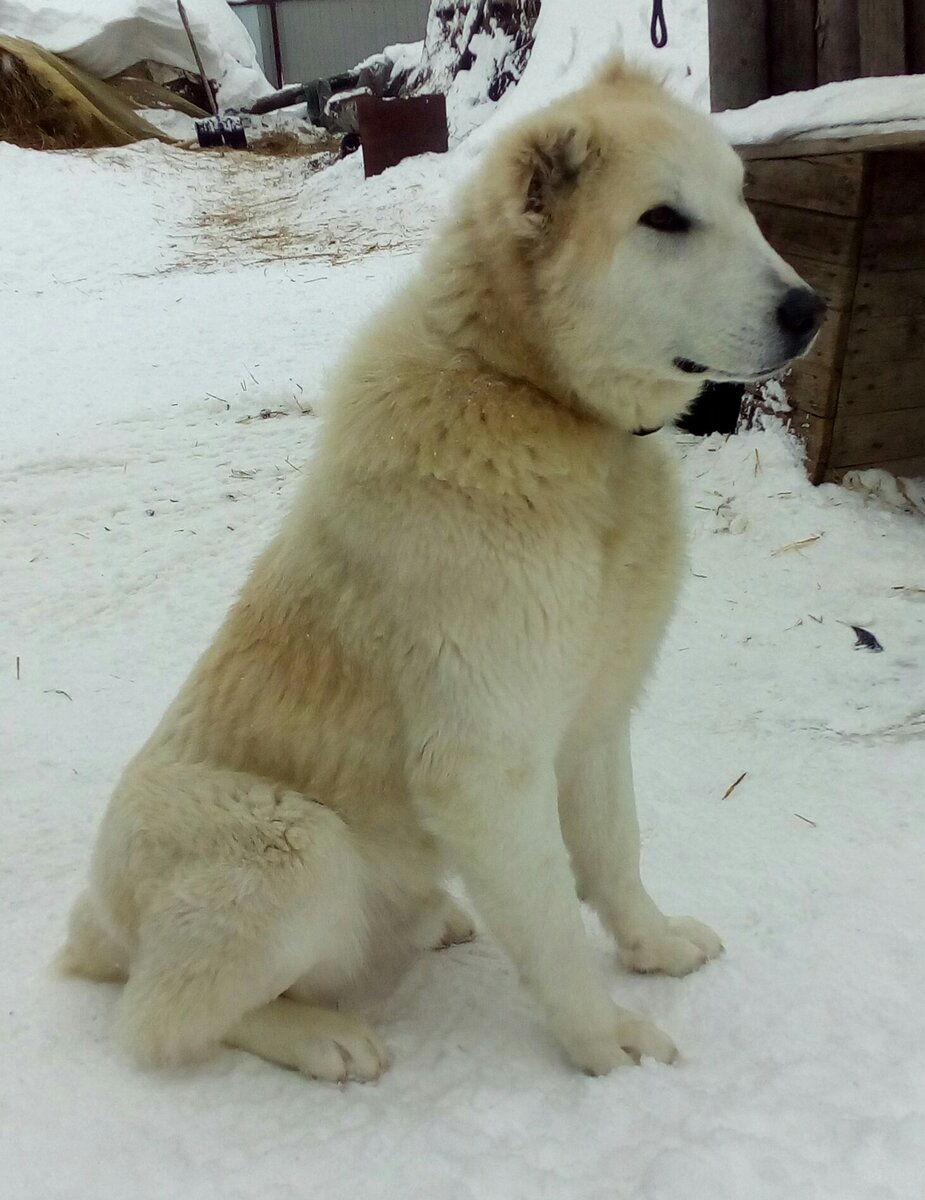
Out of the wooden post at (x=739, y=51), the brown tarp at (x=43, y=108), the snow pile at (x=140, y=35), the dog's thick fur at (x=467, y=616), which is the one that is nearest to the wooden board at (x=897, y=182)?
the wooden post at (x=739, y=51)

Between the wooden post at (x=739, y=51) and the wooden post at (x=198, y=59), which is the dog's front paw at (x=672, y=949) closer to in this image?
the wooden post at (x=739, y=51)

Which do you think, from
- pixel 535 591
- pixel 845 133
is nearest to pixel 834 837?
pixel 535 591

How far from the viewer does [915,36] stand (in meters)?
3.56

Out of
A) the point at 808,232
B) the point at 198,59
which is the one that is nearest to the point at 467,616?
the point at 808,232

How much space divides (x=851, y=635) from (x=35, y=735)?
8.04 feet

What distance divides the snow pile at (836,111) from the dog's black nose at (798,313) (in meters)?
1.82

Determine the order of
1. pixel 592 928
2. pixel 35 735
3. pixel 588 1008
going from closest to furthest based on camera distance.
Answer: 1. pixel 588 1008
2. pixel 592 928
3. pixel 35 735

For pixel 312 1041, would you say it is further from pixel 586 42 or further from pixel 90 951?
pixel 586 42

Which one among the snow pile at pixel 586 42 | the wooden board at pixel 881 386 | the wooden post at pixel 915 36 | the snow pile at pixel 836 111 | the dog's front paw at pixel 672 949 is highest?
the snow pile at pixel 586 42

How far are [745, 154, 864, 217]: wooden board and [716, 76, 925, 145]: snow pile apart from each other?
94 mm

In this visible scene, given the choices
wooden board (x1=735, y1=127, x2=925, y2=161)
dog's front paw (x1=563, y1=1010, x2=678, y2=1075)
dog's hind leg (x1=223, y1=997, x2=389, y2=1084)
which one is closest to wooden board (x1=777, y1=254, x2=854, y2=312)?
wooden board (x1=735, y1=127, x2=925, y2=161)

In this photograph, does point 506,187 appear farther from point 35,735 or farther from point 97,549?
point 97,549

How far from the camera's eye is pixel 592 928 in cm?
222

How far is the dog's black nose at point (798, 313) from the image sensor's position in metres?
1.61
